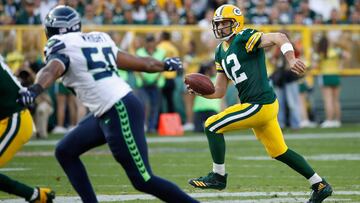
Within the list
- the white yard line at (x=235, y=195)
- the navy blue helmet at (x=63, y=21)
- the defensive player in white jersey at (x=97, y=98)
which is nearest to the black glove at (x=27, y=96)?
the defensive player in white jersey at (x=97, y=98)

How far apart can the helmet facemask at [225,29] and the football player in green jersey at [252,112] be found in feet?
0.31

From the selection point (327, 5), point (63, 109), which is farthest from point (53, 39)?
point (327, 5)

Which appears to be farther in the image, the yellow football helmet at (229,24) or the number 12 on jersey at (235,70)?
the yellow football helmet at (229,24)

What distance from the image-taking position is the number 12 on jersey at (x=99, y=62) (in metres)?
6.46

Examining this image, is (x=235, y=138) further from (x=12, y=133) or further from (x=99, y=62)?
(x=99, y=62)

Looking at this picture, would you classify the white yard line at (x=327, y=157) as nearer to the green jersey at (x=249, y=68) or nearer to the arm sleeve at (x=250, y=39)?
the green jersey at (x=249, y=68)

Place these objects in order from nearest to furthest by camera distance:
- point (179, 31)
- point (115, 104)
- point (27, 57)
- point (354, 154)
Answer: point (115, 104)
point (354, 154)
point (27, 57)
point (179, 31)

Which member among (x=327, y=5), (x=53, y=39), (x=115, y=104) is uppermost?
(x=53, y=39)

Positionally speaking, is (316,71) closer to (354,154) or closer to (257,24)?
(257,24)

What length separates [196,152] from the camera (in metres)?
12.9

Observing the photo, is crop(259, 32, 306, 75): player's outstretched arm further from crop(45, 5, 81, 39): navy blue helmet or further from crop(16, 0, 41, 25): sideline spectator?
crop(16, 0, 41, 25): sideline spectator

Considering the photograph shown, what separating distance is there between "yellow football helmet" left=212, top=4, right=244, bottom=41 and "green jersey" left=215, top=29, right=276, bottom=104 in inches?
9.2

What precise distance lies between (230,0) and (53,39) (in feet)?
44.1

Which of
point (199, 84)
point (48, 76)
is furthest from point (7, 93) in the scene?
point (199, 84)
